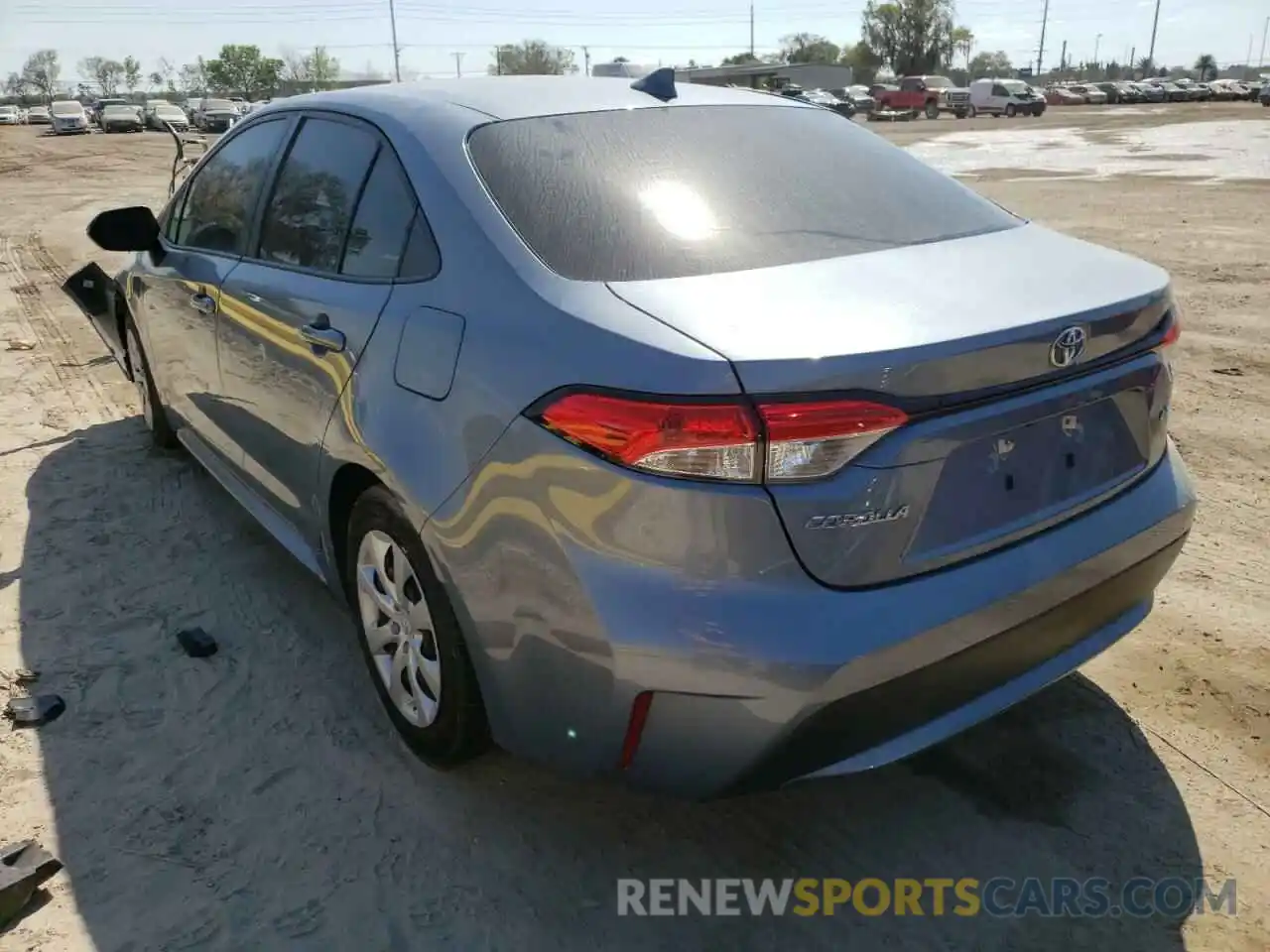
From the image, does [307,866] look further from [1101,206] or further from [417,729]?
[1101,206]

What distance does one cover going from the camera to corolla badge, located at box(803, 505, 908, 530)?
1.87m

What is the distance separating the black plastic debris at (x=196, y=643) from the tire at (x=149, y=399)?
5.39 feet

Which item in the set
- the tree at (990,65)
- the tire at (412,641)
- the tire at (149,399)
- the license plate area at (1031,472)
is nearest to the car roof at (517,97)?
the tire at (412,641)

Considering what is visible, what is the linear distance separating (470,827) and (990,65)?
5955 inches

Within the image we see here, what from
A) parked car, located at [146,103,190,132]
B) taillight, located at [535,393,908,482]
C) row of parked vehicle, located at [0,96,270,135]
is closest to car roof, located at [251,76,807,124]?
taillight, located at [535,393,908,482]

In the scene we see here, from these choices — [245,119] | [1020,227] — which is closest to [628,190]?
[1020,227]

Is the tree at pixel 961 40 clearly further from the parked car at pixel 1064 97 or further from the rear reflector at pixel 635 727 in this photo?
the rear reflector at pixel 635 727

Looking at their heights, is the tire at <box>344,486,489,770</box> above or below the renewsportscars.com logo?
above

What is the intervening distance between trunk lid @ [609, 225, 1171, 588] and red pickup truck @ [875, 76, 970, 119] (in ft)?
175

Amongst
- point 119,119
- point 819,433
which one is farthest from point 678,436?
point 119,119

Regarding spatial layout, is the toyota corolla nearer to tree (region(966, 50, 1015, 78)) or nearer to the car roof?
the car roof

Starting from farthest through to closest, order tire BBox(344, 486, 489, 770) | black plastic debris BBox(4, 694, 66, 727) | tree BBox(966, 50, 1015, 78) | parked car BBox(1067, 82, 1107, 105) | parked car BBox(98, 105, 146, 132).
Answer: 1. tree BBox(966, 50, 1015, 78)
2. parked car BBox(1067, 82, 1107, 105)
3. parked car BBox(98, 105, 146, 132)
4. black plastic debris BBox(4, 694, 66, 727)
5. tire BBox(344, 486, 489, 770)

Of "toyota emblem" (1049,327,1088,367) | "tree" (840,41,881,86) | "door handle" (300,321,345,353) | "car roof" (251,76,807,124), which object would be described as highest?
"tree" (840,41,881,86)

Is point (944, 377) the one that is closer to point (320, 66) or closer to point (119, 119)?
point (119, 119)
